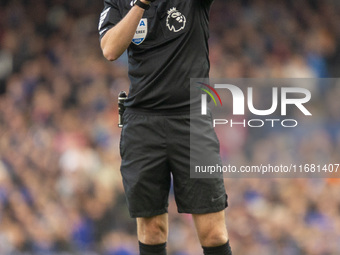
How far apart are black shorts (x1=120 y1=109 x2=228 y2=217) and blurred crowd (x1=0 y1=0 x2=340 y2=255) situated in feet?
10.6

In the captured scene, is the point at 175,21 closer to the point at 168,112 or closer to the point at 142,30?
the point at 142,30

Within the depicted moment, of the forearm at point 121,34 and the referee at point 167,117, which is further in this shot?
the referee at point 167,117

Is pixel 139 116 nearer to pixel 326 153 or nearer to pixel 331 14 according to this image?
pixel 326 153

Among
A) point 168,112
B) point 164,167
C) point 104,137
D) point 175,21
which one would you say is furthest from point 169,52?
point 104,137

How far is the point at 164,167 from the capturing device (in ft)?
10.1

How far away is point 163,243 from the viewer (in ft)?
10.4

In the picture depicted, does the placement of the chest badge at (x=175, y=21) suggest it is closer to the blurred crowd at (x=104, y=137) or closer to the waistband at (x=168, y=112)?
the waistband at (x=168, y=112)

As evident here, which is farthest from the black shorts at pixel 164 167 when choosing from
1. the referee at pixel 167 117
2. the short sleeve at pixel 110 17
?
the short sleeve at pixel 110 17

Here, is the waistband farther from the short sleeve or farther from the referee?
the short sleeve

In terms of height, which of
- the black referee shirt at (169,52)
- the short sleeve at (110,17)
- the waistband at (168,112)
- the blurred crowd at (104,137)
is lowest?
the blurred crowd at (104,137)

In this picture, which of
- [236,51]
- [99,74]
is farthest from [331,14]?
[99,74]

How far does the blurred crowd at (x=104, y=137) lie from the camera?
20.7 ft

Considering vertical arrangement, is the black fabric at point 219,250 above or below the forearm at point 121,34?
below

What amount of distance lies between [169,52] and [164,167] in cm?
57
